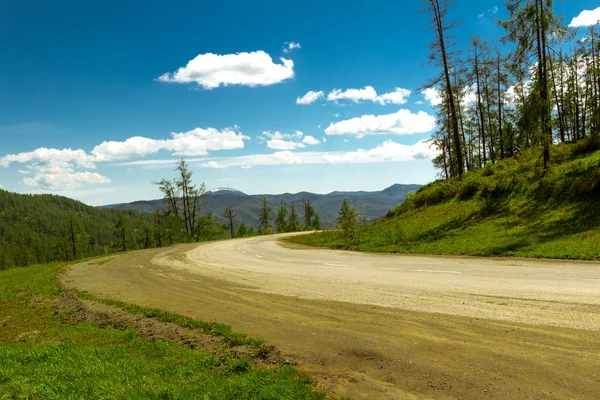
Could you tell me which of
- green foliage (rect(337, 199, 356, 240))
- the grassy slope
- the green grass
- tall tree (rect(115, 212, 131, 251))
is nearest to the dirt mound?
the green grass

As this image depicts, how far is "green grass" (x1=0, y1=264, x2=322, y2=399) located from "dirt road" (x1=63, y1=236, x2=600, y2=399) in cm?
96

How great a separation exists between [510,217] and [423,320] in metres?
16.2

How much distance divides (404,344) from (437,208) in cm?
2334

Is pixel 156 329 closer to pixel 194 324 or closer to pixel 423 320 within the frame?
pixel 194 324

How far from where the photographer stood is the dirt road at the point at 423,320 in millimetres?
5504

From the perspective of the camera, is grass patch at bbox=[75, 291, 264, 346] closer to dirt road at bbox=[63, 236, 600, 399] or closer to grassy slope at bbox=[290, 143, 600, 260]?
dirt road at bbox=[63, 236, 600, 399]

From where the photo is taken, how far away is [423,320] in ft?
27.2

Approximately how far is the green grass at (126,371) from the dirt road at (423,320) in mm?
958

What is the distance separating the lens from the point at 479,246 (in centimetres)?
1764

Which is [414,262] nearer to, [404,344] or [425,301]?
[425,301]

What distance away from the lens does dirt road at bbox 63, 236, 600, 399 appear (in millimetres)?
5504

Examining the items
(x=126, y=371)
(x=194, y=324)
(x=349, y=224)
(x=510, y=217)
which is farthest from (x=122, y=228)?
(x=126, y=371)

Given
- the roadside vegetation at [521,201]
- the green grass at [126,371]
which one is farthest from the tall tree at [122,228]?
the green grass at [126,371]

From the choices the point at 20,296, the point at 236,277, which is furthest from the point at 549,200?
the point at 20,296
